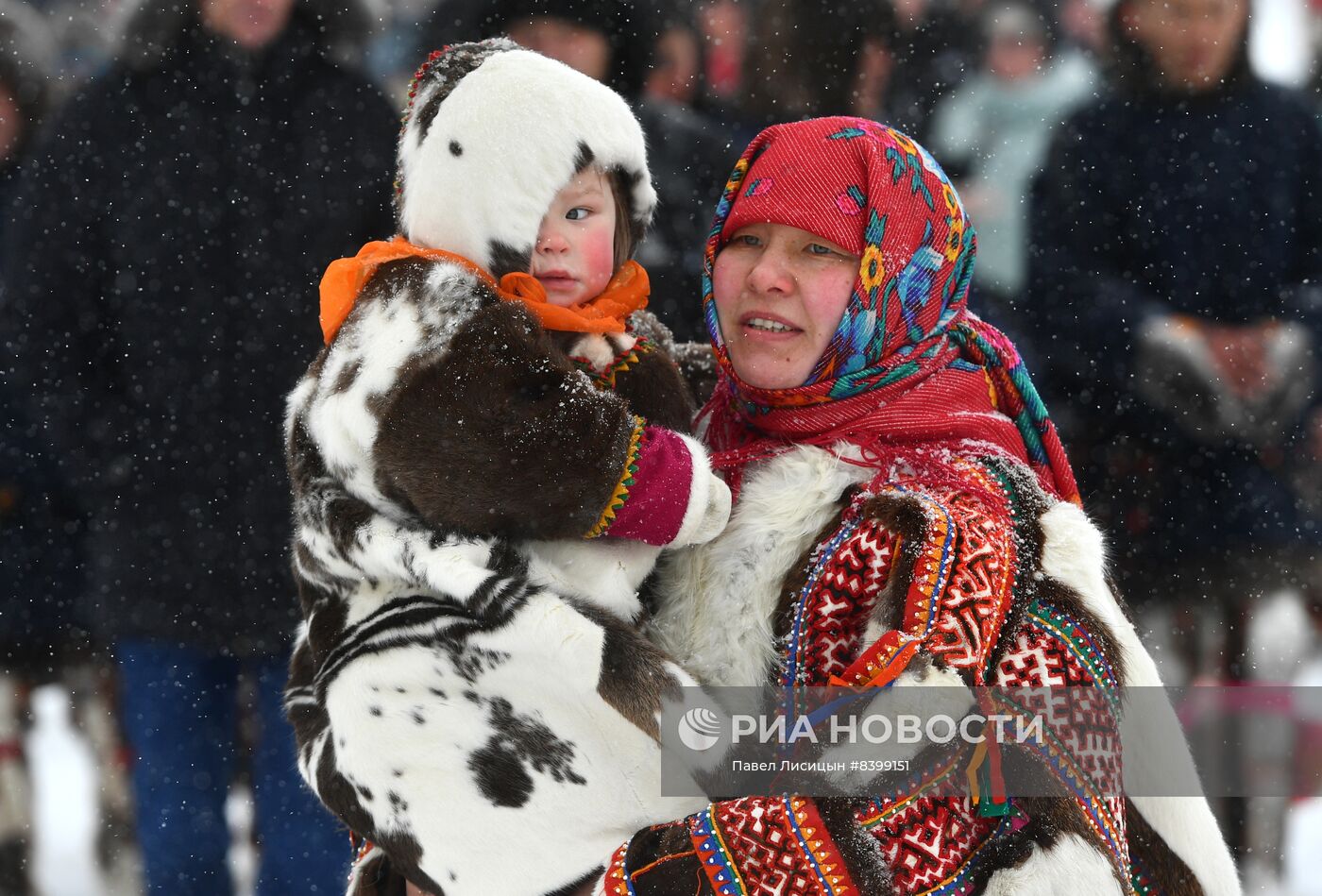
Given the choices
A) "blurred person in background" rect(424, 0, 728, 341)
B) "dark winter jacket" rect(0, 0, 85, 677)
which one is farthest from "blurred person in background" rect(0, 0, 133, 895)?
"blurred person in background" rect(424, 0, 728, 341)

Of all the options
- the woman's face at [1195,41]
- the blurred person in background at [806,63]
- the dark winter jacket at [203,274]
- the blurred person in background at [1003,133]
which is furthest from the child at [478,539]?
the woman's face at [1195,41]

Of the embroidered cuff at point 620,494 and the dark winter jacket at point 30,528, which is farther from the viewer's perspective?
the dark winter jacket at point 30,528

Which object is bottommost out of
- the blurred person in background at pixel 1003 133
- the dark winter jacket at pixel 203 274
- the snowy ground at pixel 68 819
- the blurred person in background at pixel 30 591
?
the snowy ground at pixel 68 819

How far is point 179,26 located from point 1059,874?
9.07ft

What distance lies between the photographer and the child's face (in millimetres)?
2158

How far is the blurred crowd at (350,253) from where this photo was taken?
3.42 m

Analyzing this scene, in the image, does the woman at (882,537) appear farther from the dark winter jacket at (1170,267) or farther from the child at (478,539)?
the dark winter jacket at (1170,267)

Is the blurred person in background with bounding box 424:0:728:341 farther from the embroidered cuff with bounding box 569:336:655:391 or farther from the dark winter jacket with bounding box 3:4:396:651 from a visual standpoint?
the embroidered cuff with bounding box 569:336:655:391

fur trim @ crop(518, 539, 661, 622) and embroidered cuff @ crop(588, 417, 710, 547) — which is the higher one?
embroidered cuff @ crop(588, 417, 710, 547)

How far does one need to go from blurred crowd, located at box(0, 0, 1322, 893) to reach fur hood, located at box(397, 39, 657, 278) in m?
1.29

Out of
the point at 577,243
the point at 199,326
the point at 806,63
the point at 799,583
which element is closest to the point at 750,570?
the point at 799,583

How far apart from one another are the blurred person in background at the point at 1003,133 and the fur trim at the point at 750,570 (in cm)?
180

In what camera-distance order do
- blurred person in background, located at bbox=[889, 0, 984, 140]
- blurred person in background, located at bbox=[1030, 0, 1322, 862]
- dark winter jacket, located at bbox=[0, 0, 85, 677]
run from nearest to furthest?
blurred person in background, located at bbox=[1030, 0, 1322, 862] → dark winter jacket, located at bbox=[0, 0, 85, 677] → blurred person in background, located at bbox=[889, 0, 984, 140]

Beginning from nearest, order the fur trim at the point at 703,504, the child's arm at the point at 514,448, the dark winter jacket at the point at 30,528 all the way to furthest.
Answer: the child's arm at the point at 514,448, the fur trim at the point at 703,504, the dark winter jacket at the point at 30,528
